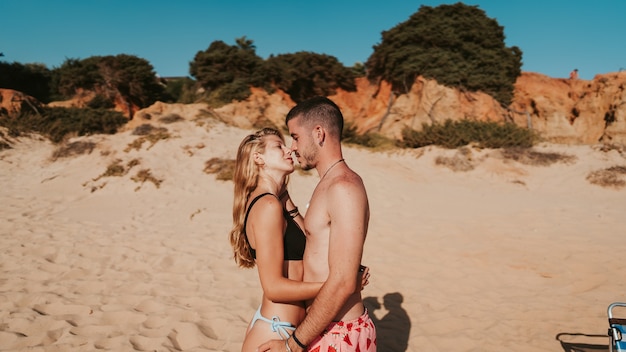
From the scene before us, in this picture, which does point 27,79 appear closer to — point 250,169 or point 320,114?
point 250,169

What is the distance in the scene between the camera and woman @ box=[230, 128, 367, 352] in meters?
1.77

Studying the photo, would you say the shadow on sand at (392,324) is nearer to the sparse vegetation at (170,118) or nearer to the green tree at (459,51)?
the sparse vegetation at (170,118)

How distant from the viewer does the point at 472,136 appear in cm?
1484

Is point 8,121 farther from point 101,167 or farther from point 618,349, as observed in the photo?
point 618,349

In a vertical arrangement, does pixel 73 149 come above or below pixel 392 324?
above

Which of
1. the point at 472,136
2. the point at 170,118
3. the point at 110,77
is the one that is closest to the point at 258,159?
the point at 472,136

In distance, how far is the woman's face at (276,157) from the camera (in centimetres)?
229

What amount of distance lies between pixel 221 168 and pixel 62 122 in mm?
11722

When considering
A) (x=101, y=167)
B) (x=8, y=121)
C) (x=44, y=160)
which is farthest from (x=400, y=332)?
(x=8, y=121)

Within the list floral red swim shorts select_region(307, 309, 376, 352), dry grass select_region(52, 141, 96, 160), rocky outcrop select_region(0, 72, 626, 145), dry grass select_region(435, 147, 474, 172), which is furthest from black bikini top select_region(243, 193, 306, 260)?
rocky outcrop select_region(0, 72, 626, 145)

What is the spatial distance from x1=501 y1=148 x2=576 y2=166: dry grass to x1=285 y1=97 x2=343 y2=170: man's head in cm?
1301

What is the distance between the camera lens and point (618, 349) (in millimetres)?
2449

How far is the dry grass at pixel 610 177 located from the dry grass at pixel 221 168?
11.4m

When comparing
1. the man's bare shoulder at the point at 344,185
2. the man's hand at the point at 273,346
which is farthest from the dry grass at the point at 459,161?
the man's hand at the point at 273,346
